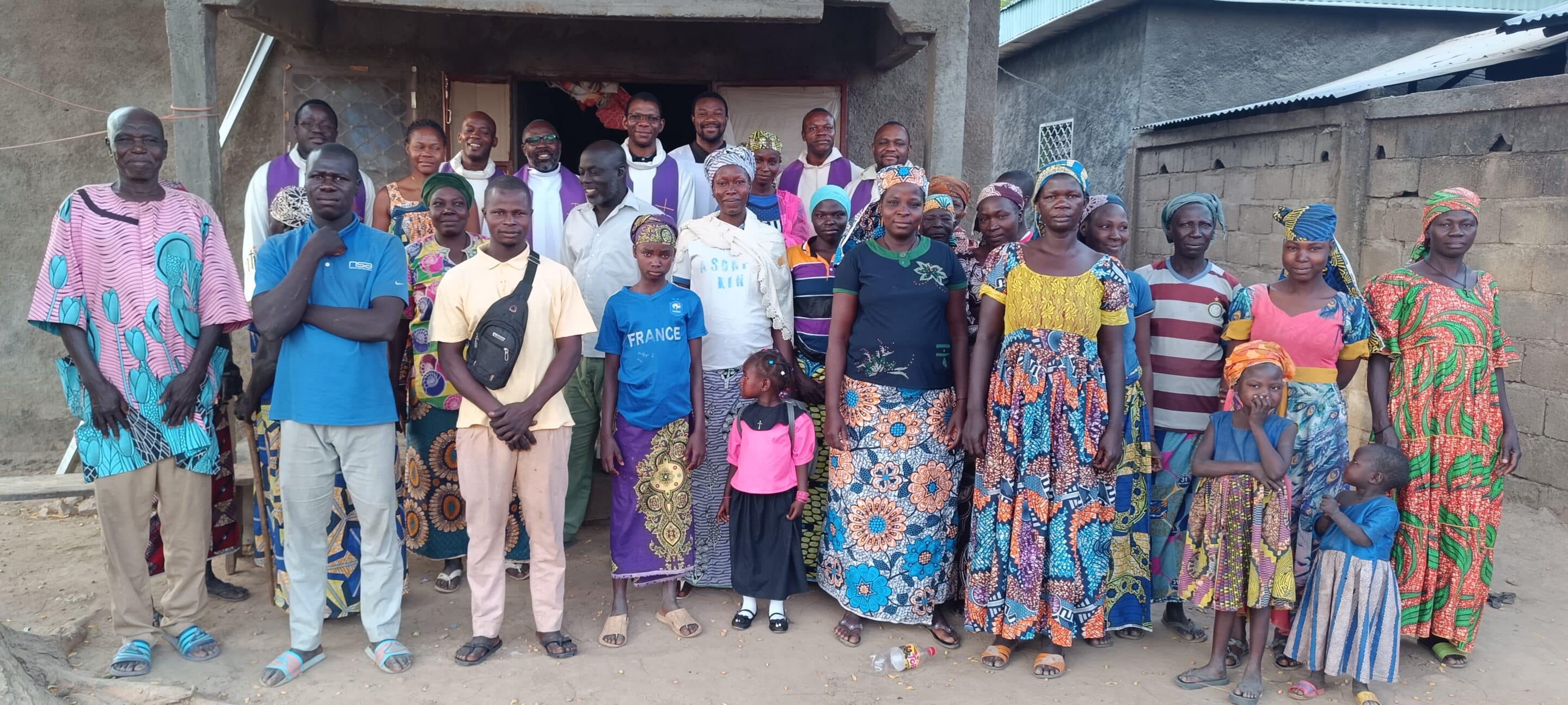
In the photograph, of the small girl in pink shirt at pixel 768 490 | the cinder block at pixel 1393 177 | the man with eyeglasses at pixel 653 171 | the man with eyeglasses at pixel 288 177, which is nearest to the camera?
the small girl in pink shirt at pixel 768 490

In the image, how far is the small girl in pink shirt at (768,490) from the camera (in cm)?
365

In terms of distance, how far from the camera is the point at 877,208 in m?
3.61

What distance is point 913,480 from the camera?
3.56m

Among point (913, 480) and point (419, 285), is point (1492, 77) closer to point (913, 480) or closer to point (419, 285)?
point (913, 480)

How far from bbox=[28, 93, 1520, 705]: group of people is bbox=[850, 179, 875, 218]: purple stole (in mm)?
699

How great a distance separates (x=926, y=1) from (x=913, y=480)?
8.35 feet

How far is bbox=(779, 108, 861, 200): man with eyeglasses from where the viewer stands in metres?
4.98

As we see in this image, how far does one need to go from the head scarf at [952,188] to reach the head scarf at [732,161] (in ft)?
2.56

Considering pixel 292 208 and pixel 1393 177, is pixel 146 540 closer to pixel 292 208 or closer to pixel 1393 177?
pixel 292 208

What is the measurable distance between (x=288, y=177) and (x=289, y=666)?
7.53 ft

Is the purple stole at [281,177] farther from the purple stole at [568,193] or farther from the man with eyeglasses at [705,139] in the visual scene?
the man with eyeglasses at [705,139]

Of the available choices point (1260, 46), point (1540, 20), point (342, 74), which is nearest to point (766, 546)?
point (342, 74)

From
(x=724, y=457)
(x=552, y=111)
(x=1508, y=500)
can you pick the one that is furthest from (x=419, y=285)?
(x=1508, y=500)

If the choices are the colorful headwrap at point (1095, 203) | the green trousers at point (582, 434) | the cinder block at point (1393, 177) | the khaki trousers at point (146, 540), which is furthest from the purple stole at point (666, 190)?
the cinder block at point (1393, 177)
